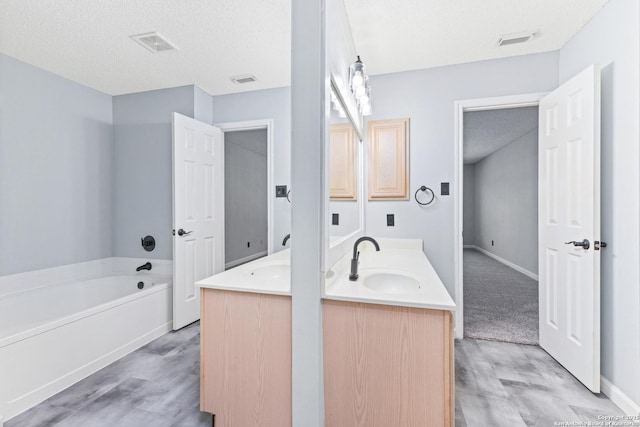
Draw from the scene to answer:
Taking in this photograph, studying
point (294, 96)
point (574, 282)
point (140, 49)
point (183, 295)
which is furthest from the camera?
point (183, 295)

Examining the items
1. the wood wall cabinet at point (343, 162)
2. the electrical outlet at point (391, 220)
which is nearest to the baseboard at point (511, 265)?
the electrical outlet at point (391, 220)

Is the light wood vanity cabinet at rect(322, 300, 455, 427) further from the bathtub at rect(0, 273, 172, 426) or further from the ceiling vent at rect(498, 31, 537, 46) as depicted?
the ceiling vent at rect(498, 31, 537, 46)

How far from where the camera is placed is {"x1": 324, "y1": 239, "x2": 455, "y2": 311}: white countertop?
44.4 inches

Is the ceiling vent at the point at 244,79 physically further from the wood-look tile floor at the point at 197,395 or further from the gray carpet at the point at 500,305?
the gray carpet at the point at 500,305

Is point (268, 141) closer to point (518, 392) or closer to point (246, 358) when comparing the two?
point (246, 358)

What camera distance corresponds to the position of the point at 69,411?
5.26 feet

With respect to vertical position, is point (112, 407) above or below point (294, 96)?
below

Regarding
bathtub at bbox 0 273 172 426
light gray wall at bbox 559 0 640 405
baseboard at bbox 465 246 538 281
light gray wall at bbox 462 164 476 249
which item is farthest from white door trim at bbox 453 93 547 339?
light gray wall at bbox 462 164 476 249

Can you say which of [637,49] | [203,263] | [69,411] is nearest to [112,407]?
[69,411]

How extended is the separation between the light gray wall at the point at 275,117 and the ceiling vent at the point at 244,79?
7.2 inches

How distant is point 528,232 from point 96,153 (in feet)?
20.3

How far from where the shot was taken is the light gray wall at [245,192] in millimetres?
3070

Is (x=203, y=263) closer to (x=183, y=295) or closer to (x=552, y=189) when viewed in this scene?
(x=183, y=295)

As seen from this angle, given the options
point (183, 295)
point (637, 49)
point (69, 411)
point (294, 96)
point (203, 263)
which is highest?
point (637, 49)
